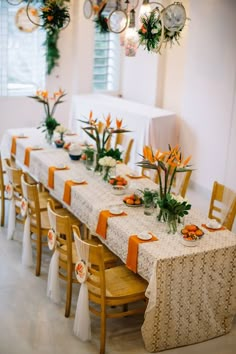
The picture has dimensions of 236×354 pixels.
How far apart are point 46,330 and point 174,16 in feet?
11.8

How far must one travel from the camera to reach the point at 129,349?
5.07m

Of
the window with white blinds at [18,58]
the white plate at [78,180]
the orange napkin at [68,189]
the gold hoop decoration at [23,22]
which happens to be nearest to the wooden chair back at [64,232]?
the orange napkin at [68,189]

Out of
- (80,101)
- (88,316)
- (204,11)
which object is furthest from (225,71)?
(88,316)

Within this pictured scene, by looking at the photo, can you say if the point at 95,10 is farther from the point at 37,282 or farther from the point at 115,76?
the point at 37,282

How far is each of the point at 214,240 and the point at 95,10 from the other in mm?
5452

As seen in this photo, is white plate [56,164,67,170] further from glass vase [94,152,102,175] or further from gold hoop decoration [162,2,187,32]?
gold hoop decoration [162,2,187,32]

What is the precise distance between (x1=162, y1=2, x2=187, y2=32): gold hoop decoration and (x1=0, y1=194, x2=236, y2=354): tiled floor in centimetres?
312

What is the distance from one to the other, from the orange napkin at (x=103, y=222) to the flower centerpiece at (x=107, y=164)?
1.03 meters

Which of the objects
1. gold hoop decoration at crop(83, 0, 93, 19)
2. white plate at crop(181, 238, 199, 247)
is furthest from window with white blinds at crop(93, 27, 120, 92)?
white plate at crop(181, 238, 199, 247)

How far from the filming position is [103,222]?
18.6 ft

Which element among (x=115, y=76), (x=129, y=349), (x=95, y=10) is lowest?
(x=129, y=349)

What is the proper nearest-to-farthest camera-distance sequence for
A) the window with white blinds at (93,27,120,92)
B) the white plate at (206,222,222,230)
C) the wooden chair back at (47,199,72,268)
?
1. the wooden chair back at (47,199,72,268)
2. the white plate at (206,222,222,230)
3. the window with white blinds at (93,27,120,92)

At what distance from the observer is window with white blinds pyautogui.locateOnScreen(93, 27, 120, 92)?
1231 centimetres

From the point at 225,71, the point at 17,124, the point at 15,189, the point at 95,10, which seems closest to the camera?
the point at 15,189
